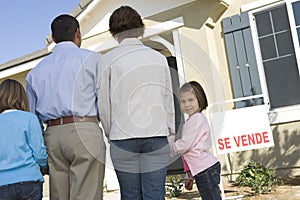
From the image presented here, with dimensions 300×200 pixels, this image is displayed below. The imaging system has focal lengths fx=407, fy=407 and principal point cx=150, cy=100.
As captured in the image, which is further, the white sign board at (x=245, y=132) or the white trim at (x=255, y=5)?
the white trim at (x=255, y=5)

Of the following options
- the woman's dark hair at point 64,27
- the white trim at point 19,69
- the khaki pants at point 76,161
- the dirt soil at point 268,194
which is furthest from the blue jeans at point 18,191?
the white trim at point 19,69

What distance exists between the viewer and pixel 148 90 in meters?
2.38

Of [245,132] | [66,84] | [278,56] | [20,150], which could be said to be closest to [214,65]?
[278,56]

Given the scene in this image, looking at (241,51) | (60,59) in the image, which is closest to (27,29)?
(241,51)

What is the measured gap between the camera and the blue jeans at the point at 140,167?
2.34 metres

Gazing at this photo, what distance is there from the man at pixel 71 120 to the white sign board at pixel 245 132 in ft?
8.86

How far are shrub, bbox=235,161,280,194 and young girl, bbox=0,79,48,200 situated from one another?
308 centimetres

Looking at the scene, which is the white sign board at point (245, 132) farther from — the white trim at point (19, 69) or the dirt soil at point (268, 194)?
the white trim at point (19, 69)

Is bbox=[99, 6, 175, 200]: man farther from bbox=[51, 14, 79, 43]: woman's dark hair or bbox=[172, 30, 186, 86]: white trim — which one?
bbox=[172, 30, 186, 86]: white trim

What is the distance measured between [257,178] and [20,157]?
332 centimetres

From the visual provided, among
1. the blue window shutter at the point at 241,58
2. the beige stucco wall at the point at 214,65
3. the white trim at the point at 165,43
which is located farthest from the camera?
the white trim at the point at 165,43

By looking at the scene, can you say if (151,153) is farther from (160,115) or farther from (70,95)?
(70,95)

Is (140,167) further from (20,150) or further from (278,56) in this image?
(278,56)

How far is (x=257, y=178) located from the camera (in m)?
5.05
